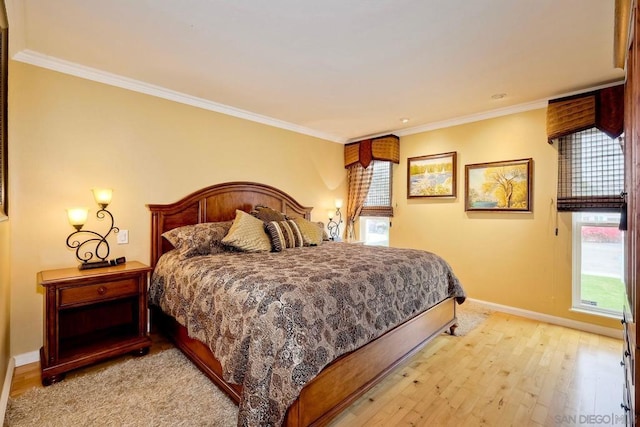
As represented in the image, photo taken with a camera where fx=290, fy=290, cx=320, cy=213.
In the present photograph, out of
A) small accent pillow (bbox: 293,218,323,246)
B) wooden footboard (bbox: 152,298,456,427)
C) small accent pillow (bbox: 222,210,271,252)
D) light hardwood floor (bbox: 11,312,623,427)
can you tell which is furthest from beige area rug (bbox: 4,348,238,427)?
small accent pillow (bbox: 293,218,323,246)

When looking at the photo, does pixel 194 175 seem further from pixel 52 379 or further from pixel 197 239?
pixel 52 379

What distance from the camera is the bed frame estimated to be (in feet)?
5.25

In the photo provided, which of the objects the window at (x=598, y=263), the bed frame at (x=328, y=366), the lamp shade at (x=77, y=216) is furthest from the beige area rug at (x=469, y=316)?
the lamp shade at (x=77, y=216)

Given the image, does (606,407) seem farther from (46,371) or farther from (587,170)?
(46,371)

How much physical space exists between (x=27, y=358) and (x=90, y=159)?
1717 millimetres

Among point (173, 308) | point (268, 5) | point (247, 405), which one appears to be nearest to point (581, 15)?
point (268, 5)

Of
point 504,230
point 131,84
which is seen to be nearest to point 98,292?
point 131,84

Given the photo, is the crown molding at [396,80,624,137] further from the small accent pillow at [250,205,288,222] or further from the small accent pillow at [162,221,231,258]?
the small accent pillow at [162,221,231,258]

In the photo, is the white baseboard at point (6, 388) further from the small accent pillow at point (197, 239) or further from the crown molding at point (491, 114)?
the crown molding at point (491, 114)

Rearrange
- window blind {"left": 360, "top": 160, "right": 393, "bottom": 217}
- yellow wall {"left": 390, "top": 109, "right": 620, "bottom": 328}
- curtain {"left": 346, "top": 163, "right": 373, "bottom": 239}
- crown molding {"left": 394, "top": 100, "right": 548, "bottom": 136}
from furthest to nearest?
curtain {"left": 346, "top": 163, "right": 373, "bottom": 239}, window blind {"left": 360, "top": 160, "right": 393, "bottom": 217}, crown molding {"left": 394, "top": 100, "right": 548, "bottom": 136}, yellow wall {"left": 390, "top": 109, "right": 620, "bottom": 328}

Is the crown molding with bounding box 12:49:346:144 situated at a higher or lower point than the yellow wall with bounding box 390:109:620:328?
higher

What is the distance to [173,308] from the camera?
2.35m

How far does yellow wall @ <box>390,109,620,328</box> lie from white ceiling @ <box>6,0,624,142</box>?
47 centimetres

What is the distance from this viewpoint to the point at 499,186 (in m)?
3.65
